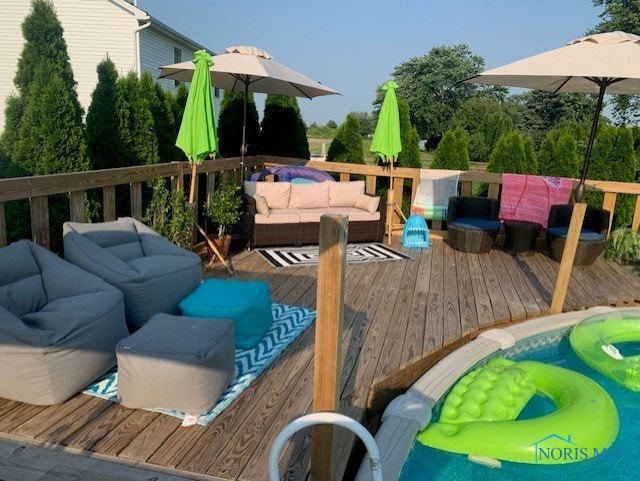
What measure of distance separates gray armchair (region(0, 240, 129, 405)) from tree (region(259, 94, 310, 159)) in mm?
5743

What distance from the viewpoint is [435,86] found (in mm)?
38406

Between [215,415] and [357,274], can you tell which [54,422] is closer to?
[215,415]

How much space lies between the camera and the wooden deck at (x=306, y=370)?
204cm

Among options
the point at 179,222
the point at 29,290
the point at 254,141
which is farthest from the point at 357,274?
the point at 254,141

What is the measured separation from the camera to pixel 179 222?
4.47 meters

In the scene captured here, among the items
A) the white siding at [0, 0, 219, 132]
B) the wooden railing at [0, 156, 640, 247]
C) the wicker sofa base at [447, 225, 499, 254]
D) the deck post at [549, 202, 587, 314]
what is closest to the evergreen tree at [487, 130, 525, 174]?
the wooden railing at [0, 156, 640, 247]

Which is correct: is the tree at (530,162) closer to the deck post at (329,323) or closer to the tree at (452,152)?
the tree at (452,152)

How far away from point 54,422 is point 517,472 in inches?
92.4

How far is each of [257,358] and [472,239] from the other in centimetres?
367

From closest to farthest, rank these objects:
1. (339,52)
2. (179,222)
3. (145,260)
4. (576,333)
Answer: (145,260), (576,333), (179,222), (339,52)

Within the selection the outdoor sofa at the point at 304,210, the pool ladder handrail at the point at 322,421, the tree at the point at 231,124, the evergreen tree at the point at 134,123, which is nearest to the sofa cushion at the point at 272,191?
the outdoor sofa at the point at 304,210

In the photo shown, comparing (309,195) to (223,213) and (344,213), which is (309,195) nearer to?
(344,213)

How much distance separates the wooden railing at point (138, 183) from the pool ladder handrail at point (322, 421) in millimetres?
2359

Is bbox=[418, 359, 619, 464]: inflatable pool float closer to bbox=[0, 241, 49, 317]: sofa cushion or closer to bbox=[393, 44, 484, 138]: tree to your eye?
bbox=[0, 241, 49, 317]: sofa cushion
